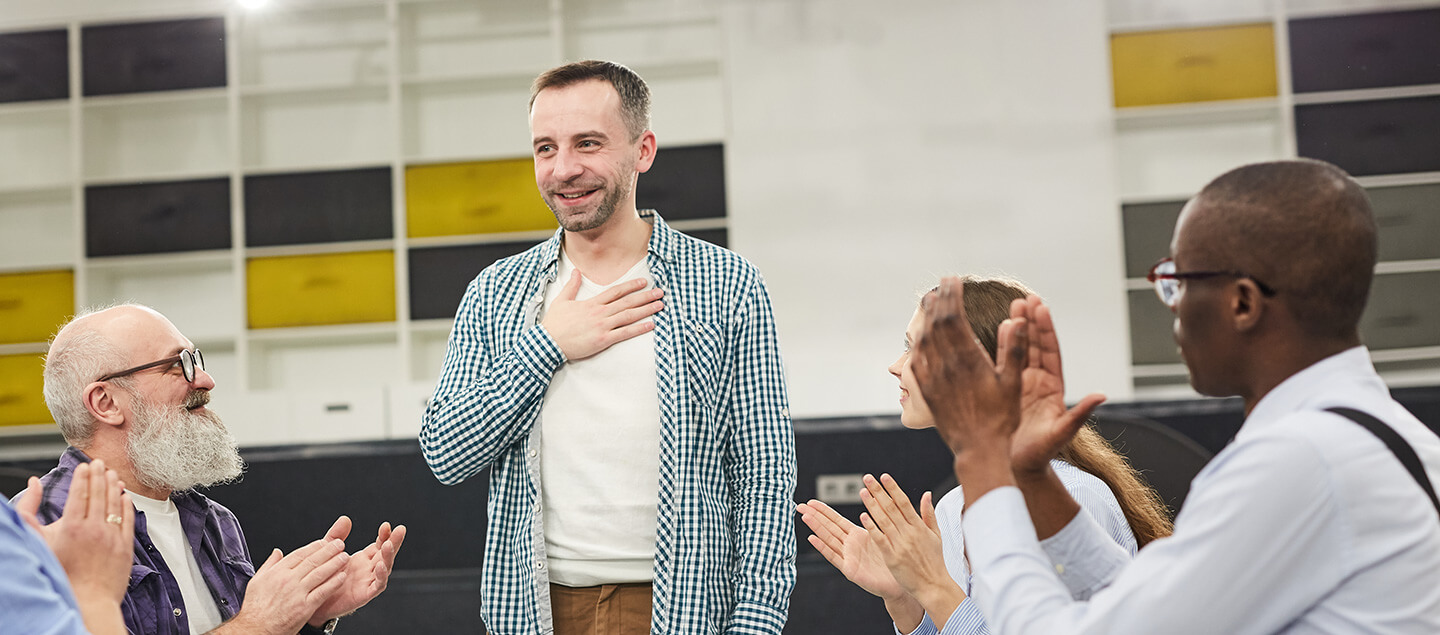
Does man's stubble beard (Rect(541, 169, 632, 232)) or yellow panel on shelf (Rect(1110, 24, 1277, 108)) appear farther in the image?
yellow panel on shelf (Rect(1110, 24, 1277, 108))

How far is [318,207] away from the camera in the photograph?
5719mm

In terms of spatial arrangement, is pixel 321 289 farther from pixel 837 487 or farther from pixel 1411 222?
pixel 1411 222

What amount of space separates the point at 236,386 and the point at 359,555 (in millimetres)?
4549

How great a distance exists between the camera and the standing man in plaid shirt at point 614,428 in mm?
1635

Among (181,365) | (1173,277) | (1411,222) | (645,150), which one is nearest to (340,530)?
(181,365)

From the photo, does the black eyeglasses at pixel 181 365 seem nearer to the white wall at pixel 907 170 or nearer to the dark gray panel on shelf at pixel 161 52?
the white wall at pixel 907 170

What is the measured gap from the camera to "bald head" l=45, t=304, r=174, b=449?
1.71 metres

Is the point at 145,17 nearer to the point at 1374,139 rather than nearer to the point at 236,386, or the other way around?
the point at 236,386

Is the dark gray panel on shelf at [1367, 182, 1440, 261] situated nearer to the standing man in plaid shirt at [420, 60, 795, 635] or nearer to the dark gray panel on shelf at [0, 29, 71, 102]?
the standing man in plaid shirt at [420, 60, 795, 635]

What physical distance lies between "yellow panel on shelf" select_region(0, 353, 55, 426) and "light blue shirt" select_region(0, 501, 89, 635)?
5.44 meters

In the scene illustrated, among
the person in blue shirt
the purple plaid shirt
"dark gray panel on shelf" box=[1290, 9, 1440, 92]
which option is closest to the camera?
the person in blue shirt

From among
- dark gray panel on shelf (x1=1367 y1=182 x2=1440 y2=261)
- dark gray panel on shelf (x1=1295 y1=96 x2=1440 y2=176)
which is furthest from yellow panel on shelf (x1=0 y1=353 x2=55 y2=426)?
dark gray panel on shelf (x1=1367 y1=182 x2=1440 y2=261)

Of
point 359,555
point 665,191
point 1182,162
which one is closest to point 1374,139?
point 1182,162

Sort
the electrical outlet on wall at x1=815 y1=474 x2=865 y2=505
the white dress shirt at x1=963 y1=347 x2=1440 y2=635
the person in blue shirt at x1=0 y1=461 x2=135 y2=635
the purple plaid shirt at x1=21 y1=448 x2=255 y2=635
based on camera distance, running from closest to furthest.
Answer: the white dress shirt at x1=963 y1=347 x2=1440 y2=635, the person in blue shirt at x1=0 y1=461 x2=135 y2=635, the purple plaid shirt at x1=21 y1=448 x2=255 y2=635, the electrical outlet on wall at x1=815 y1=474 x2=865 y2=505
